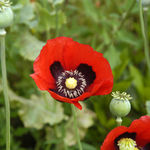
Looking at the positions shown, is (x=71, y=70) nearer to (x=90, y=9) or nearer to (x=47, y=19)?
(x=47, y=19)

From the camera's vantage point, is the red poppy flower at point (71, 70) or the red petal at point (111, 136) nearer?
the red petal at point (111, 136)

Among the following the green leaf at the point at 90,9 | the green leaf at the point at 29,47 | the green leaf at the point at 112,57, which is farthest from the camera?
the green leaf at the point at 90,9

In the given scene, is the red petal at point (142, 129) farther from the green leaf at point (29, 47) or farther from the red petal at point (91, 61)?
the green leaf at point (29, 47)

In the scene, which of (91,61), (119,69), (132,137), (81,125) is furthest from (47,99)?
(132,137)

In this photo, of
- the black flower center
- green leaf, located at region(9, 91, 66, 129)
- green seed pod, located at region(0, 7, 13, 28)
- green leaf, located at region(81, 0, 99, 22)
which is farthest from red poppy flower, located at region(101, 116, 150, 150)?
green leaf, located at region(81, 0, 99, 22)

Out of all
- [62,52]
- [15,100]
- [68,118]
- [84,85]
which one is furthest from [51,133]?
[62,52]

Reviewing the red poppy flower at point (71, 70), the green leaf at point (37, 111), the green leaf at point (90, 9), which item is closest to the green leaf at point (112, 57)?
the green leaf at point (90, 9)

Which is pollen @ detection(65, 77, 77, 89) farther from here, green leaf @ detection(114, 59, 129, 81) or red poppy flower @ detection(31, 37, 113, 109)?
green leaf @ detection(114, 59, 129, 81)

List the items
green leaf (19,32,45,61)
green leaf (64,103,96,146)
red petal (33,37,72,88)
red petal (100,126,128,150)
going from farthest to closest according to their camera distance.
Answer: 1. green leaf (64,103,96,146)
2. green leaf (19,32,45,61)
3. red petal (33,37,72,88)
4. red petal (100,126,128,150)
